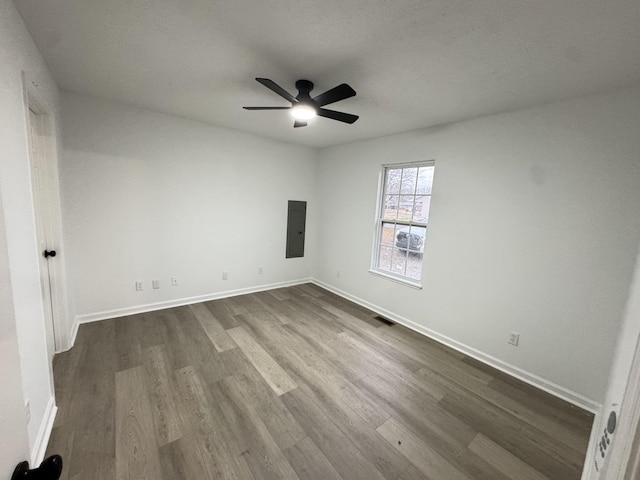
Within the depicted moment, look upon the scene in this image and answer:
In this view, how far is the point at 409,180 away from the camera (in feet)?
11.3

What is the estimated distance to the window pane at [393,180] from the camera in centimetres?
359

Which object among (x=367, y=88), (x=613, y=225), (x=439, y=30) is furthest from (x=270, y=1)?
(x=613, y=225)

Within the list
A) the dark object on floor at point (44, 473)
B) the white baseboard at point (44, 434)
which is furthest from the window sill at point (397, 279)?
the white baseboard at point (44, 434)

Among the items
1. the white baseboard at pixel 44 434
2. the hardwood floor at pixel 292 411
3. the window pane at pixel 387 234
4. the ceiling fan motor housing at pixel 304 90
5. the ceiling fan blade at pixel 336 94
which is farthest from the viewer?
the window pane at pixel 387 234

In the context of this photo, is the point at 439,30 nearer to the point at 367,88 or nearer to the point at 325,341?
the point at 367,88

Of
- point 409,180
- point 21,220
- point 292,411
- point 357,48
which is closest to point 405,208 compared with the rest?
point 409,180

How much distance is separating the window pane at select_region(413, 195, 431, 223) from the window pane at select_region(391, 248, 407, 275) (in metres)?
0.49

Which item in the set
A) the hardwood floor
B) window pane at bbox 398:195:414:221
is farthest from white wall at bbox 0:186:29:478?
window pane at bbox 398:195:414:221

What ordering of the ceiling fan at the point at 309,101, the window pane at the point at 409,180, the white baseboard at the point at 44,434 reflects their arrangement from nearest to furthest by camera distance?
1. the white baseboard at the point at 44,434
2. the ceiling fan at the point at 309,101
3. the window pane at the point at 409,180

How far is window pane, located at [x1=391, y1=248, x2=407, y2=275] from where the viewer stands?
11.6ft

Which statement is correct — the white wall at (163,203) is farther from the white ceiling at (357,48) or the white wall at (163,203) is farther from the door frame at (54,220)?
the white ceiling at (357,48)

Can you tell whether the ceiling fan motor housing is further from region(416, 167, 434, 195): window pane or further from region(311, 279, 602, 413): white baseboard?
region(311, 279, 602, 413): white baseboard

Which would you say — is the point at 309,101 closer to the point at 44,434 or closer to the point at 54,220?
the point at 54,220

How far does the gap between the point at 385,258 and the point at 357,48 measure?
269cm
